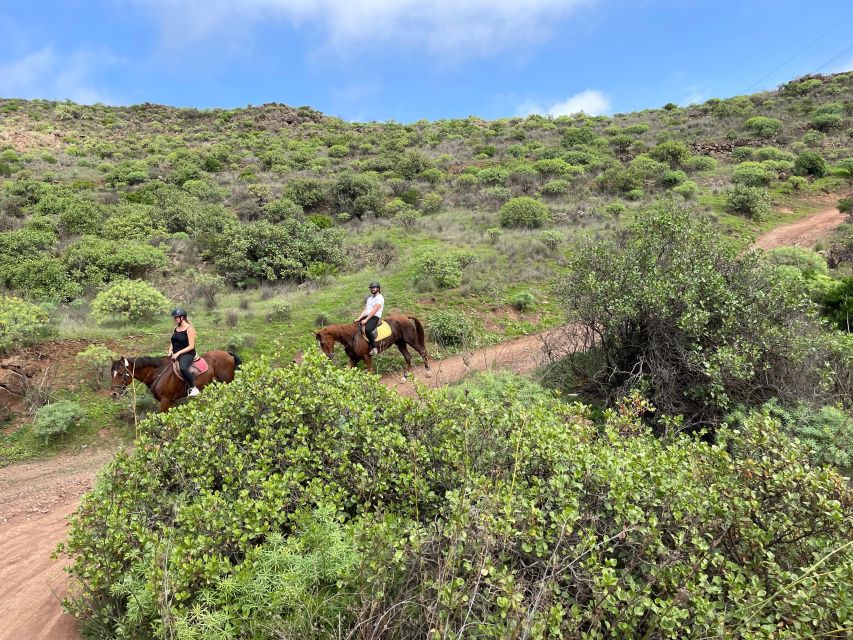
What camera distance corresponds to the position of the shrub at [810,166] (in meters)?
24.0

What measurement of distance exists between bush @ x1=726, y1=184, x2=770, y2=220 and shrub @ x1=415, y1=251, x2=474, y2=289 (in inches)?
550

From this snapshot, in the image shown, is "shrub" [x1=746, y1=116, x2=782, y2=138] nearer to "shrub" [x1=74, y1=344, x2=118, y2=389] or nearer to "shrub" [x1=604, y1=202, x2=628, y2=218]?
"shrub" [x1=604, y1=202, x2=628, y2=218]

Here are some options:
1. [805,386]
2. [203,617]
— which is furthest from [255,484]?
[805,386]

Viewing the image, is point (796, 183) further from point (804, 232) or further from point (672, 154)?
point (672, 154)

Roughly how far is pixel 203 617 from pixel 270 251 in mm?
15473

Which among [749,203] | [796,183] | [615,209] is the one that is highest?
[615,209]

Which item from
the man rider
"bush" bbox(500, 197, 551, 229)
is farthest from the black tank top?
"bush" bbox(500, 197, 551, 229)

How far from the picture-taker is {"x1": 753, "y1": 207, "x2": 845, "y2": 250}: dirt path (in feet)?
55.0

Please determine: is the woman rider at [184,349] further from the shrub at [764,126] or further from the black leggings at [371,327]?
the shrub at [764,126]

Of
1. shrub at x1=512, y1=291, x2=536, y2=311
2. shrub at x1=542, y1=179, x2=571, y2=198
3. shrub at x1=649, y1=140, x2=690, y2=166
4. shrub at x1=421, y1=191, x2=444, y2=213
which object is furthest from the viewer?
shrub at x1=649, y1=140, x2=690, y2=166

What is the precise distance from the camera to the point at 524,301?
14.1 meters

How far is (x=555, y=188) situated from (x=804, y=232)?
11.3 meters

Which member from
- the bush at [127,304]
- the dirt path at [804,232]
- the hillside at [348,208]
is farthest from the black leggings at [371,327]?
the dirt path at [804,232]

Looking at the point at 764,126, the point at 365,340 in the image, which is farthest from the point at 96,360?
the point at 764,126
